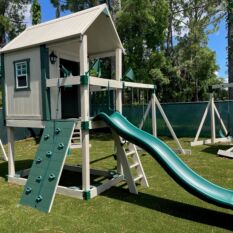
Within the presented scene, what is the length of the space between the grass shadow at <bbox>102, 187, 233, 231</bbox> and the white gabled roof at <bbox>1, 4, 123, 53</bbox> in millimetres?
3046

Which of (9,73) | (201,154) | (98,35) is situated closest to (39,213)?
(9,73)

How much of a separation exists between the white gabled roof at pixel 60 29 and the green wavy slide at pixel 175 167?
1.64m

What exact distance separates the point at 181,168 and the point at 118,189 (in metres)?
1.57

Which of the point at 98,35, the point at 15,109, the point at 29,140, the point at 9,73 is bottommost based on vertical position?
the point at 29,140

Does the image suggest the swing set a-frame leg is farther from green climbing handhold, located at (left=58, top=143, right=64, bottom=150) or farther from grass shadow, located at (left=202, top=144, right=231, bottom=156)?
green climbing handhold, located at (left=58, top=143, right=64, bottom=150)

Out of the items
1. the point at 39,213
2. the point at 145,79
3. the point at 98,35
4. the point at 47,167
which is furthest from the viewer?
the point at 145,79

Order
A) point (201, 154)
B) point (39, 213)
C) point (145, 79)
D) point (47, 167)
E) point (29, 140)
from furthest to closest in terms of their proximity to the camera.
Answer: point (145, 79) < point (29, 140) < point (201, 154) < point (47, 167) < point (39, 213)

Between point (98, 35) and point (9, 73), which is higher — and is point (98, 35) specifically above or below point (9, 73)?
above

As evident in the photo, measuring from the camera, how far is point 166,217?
425 cm

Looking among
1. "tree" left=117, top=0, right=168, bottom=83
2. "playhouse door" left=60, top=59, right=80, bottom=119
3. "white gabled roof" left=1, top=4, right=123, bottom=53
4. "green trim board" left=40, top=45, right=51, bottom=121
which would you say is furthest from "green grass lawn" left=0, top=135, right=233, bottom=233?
"tree" left=117, top=0, right=168, bottom=83

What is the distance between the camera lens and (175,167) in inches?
179

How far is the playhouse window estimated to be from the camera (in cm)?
590

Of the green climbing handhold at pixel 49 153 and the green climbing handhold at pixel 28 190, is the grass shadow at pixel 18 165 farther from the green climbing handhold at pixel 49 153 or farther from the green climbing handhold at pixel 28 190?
the green climbing handhold at pixel 49 153

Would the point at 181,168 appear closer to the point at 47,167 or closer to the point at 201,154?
the point at 47,167
